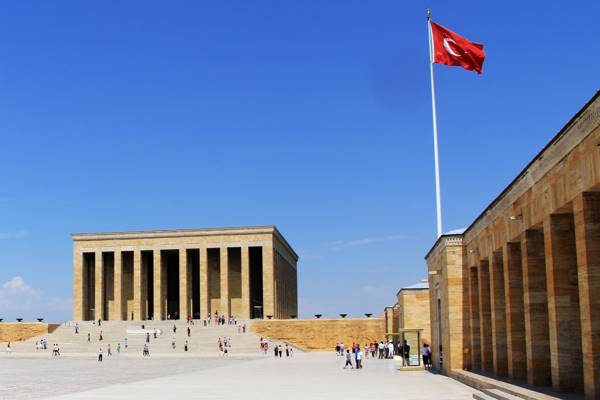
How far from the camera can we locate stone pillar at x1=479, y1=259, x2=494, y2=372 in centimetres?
2450

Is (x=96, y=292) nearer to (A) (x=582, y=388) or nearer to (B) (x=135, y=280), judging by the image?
(B) (x=135, y=280)

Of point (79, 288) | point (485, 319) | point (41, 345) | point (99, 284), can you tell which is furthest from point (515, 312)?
point (79, 288)

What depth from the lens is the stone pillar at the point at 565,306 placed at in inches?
632

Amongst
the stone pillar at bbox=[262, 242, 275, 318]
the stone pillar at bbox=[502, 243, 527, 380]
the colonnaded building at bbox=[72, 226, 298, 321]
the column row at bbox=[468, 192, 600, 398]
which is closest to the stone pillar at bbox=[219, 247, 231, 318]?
the colonnaded building at bbox=[72, 226, 298, 321]

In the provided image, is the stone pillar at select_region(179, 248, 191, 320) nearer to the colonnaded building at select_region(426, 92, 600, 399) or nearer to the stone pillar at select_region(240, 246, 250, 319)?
the stone pillar at select_region(240, 246, 250, 319)

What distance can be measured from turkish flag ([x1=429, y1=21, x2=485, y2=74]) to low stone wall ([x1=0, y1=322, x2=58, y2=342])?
158ft

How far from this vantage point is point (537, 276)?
1830 centimetres

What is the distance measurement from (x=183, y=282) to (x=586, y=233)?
200ft

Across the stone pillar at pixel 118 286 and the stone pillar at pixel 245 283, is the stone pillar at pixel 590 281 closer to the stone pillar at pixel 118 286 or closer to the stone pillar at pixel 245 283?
the stone pillar at pixel 245 283

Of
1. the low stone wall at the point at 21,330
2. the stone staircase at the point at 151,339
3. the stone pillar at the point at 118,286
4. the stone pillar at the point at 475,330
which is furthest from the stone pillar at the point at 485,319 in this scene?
the stone pillar at the point at 118,286

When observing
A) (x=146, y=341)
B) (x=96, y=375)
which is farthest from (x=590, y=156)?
(x=146, y=341)

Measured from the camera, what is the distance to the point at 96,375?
3052cm

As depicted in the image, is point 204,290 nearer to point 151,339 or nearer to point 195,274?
point 151,339

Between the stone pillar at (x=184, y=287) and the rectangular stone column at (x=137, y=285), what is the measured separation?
3.85m
